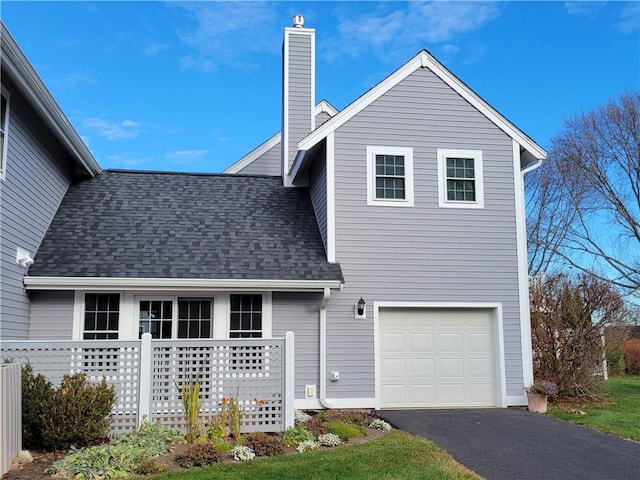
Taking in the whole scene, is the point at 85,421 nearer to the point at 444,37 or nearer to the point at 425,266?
the point at 425,266

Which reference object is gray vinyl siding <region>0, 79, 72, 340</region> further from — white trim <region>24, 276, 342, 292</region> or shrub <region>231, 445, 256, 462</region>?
shrub <region>231, 445, 256, 462</region>

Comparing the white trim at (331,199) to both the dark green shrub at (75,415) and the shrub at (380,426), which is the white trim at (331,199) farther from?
the dark green shrub at (75,415)

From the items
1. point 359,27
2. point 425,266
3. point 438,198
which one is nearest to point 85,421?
point 425,266

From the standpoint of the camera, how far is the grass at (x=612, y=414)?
8766 mm

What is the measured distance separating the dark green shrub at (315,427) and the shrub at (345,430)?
0.31 feet

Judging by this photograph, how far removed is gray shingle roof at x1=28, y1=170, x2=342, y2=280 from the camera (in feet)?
32.3

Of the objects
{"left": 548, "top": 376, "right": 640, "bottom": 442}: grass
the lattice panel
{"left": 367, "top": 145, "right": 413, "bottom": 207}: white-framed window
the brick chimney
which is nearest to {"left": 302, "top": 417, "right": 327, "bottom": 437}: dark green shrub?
the lattice panel

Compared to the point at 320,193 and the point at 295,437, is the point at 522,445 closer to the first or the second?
the point at 295,437

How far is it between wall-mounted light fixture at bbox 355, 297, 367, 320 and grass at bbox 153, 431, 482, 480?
11.7ft

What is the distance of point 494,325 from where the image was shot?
1106 cm

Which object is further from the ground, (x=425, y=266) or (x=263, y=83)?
(x=263, y=83)

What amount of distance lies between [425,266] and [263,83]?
9.15 m

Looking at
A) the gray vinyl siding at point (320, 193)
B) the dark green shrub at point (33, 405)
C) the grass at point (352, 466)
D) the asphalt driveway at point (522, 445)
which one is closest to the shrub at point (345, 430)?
the grass at point (352, 466)

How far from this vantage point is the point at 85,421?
6664mm
